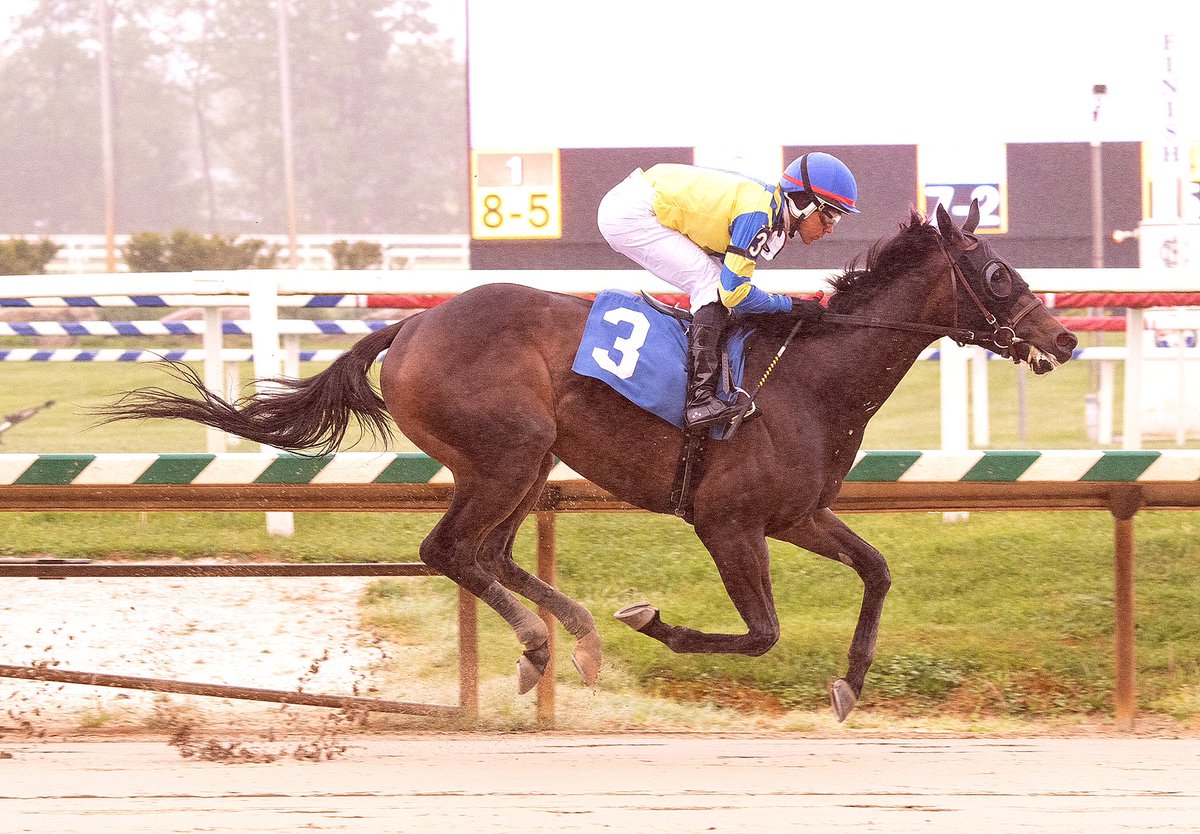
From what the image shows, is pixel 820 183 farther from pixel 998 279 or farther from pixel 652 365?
pixel 652 365

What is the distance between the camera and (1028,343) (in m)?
3.73

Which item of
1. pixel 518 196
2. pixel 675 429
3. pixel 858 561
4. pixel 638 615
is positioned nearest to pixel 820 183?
pixel 675 429

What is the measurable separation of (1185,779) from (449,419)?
2.01 meters

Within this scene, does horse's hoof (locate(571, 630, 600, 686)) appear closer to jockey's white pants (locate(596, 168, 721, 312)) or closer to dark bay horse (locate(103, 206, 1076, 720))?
dark bay horse (locate(103, 206, 1076, 720))

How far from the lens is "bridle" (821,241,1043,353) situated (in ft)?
12.3

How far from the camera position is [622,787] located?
3451 mm

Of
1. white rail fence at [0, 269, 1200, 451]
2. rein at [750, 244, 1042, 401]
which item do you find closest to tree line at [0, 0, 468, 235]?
white rail fence at [0, 269, 1200, 451]

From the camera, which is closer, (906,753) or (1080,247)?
(906,753)

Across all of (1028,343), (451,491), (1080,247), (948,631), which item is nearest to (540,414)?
(451,491)

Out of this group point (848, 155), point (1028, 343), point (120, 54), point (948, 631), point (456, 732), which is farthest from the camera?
point (120, 54)

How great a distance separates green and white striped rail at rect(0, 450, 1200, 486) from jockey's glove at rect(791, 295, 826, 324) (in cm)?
42

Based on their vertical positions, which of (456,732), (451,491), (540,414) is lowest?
(456,732)

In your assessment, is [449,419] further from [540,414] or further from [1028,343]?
[1028,343]

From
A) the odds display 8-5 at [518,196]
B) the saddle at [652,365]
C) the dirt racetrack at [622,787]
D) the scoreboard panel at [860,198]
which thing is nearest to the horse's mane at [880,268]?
the saddle at [652,365]
